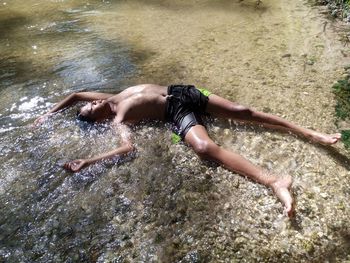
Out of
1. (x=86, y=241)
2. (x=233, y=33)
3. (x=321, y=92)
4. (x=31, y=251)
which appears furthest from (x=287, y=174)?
(x=233, y=33)

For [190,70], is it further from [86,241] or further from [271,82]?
[86,241]

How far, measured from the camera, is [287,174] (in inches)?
152

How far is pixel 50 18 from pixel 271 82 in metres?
5.64

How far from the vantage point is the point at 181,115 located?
4.52m

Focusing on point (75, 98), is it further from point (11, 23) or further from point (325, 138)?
point (11, 23)

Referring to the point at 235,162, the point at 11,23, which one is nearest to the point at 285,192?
the point at 235,162

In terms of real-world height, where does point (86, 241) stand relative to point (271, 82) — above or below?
below

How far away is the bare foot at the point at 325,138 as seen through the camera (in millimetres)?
4059

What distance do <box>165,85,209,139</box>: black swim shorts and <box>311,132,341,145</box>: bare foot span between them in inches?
52.5

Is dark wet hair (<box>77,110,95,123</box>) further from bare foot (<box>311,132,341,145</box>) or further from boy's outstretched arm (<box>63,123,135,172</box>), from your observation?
bare foot (<box>311,132,341,145</box>)

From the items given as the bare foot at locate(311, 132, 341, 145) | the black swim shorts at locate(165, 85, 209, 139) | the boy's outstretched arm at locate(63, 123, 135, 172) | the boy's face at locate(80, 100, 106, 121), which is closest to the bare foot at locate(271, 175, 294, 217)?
the bare foot at locate(311, 132, 341, 145)

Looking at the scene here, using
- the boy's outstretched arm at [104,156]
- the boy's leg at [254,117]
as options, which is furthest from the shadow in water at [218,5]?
the boy's outstretched arm at [104,156]

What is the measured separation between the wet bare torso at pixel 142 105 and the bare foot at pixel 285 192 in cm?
174

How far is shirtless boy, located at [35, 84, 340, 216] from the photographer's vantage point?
402cm
